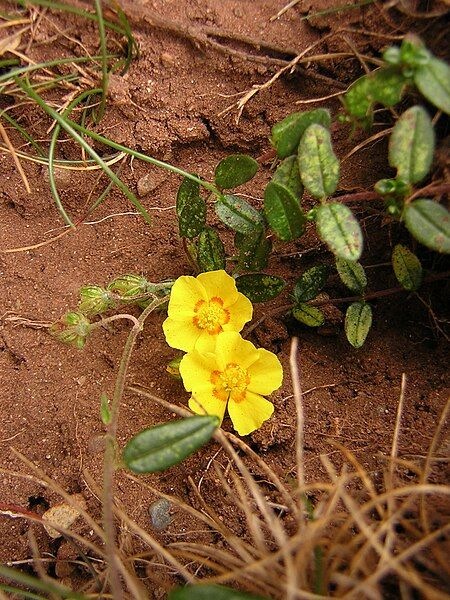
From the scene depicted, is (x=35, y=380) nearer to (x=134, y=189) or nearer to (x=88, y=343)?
(x=88, y=343)

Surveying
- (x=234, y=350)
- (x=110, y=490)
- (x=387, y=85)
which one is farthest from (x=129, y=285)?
(x=387, y=85)

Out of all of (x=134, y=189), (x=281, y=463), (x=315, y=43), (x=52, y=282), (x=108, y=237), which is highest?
(x=315, y=43)

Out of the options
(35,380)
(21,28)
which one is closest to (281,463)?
(35,380)

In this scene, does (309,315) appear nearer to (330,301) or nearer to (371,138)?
(330,301)

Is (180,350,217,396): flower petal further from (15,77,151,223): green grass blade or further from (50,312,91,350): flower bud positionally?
(15,77,151,223): green grass blade

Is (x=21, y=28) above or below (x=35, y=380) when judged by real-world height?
above

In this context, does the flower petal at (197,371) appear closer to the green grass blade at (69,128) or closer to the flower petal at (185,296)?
the flower petal at (185,296)

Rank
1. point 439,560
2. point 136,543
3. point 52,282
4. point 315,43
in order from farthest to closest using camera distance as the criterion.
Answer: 1. point 52,282
2. point 315,43
3. point 136,543
4. point 439,560
